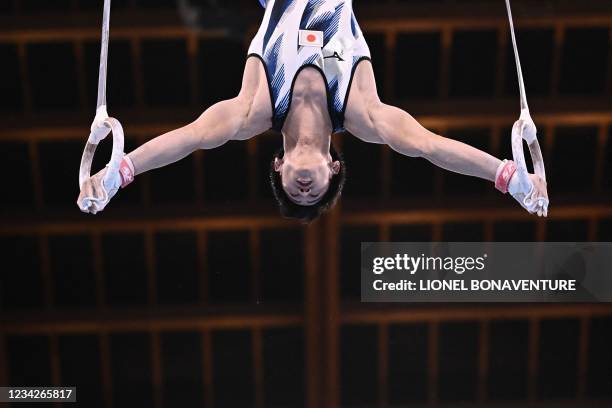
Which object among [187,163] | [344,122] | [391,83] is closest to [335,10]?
[344,122]

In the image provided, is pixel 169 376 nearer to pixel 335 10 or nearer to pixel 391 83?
pixel 391 83

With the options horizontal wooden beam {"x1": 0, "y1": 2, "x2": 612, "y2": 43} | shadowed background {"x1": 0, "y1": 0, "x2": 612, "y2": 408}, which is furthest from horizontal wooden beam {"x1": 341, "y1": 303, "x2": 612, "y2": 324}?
horizontal wooden beam {"x1": 0, "y1": 2, "x2": 612, "y2": 43}

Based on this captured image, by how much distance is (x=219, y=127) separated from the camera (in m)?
3.74

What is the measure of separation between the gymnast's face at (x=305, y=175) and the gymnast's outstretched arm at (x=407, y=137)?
256 millimetres

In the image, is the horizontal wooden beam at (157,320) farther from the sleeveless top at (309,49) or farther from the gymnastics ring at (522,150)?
the gymnastics ring at (522,150)

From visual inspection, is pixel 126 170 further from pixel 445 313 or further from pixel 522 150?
pixel 445 313

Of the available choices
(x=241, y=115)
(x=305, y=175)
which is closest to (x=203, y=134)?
(x=241, y=115)

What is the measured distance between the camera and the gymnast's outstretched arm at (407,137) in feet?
12.0

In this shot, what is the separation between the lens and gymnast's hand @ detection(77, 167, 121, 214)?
341 centimetres

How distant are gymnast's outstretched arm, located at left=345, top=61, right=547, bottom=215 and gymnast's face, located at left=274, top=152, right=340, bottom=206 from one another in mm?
256

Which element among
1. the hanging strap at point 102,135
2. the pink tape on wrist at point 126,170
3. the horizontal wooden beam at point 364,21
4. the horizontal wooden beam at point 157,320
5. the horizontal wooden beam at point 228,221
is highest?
the horizontal wooden beam at point 364,21

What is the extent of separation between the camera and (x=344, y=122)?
3.89 metres

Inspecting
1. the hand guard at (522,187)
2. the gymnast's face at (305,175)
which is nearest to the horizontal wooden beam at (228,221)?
the gymnast's face at (305,175)

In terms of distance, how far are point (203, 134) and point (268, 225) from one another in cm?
216
